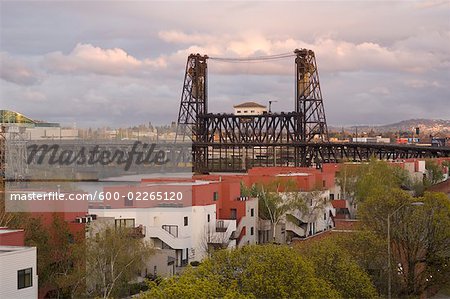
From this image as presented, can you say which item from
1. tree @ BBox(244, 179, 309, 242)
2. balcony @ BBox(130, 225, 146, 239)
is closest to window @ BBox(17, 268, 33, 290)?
balcony @ BBox(130, 225, 146, 239)

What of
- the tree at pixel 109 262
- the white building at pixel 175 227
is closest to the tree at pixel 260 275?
the tree at pixel 109 262

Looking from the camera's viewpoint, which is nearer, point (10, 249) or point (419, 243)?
point (10, 249)

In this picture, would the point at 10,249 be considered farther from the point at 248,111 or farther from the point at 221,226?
the point at 248,111

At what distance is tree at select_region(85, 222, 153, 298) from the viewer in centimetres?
2853

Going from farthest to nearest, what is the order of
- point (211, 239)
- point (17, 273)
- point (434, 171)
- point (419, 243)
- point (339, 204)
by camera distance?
point (434, 171) < point (339, 204) < point (211, 239) < point (419, 243) < point (17, 273)

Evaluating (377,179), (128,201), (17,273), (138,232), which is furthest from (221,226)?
(377,179)

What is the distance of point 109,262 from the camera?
29250mm

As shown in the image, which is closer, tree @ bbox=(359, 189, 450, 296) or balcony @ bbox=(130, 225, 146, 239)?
tree @ bbox=(359, 189, 450, 296)

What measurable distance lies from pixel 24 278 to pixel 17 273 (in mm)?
446

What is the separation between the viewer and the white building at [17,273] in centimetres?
2106

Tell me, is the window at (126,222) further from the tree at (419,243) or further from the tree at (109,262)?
the tree at (419,243)

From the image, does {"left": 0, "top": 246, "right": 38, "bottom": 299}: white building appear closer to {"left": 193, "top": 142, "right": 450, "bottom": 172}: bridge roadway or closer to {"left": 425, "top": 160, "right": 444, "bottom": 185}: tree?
{"left": 425, "top": 160, "right": 444, "bottom": 185}: tree

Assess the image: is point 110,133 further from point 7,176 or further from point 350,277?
point 350,277

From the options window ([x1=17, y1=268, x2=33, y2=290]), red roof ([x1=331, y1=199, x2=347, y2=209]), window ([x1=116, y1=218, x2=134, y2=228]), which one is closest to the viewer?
window ([x1=17, y1=268, x2=33, y2=290])
